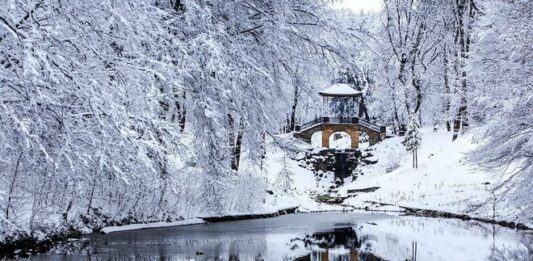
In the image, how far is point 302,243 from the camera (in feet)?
38.0

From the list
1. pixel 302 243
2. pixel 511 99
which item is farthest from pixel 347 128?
pixel 302 243

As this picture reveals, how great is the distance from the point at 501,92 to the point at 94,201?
1064cm

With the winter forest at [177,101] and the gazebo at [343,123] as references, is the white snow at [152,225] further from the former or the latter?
the gazebo at [343,123]

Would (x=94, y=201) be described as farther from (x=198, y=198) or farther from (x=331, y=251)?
(x=331, y=251)

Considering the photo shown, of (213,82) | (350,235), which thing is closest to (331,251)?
(350,235)

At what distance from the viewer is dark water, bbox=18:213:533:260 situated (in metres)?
9.75

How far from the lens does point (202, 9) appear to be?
11.5 metres

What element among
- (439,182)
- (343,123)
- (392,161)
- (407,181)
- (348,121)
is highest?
(348,121)

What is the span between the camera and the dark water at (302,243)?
975cm

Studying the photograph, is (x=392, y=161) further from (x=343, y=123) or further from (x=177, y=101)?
(x=177, y=101)

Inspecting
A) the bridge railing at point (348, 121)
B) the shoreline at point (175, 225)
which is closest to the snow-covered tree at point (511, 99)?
the shoreline at point (175, 225)

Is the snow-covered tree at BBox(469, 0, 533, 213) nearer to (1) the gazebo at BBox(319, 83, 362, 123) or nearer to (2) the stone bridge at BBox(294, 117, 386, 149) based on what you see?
(2) the stone bridge at BBox(294, 117, 386, 149)

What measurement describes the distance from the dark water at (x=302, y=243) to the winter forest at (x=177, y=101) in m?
1.03

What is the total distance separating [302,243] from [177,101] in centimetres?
398
